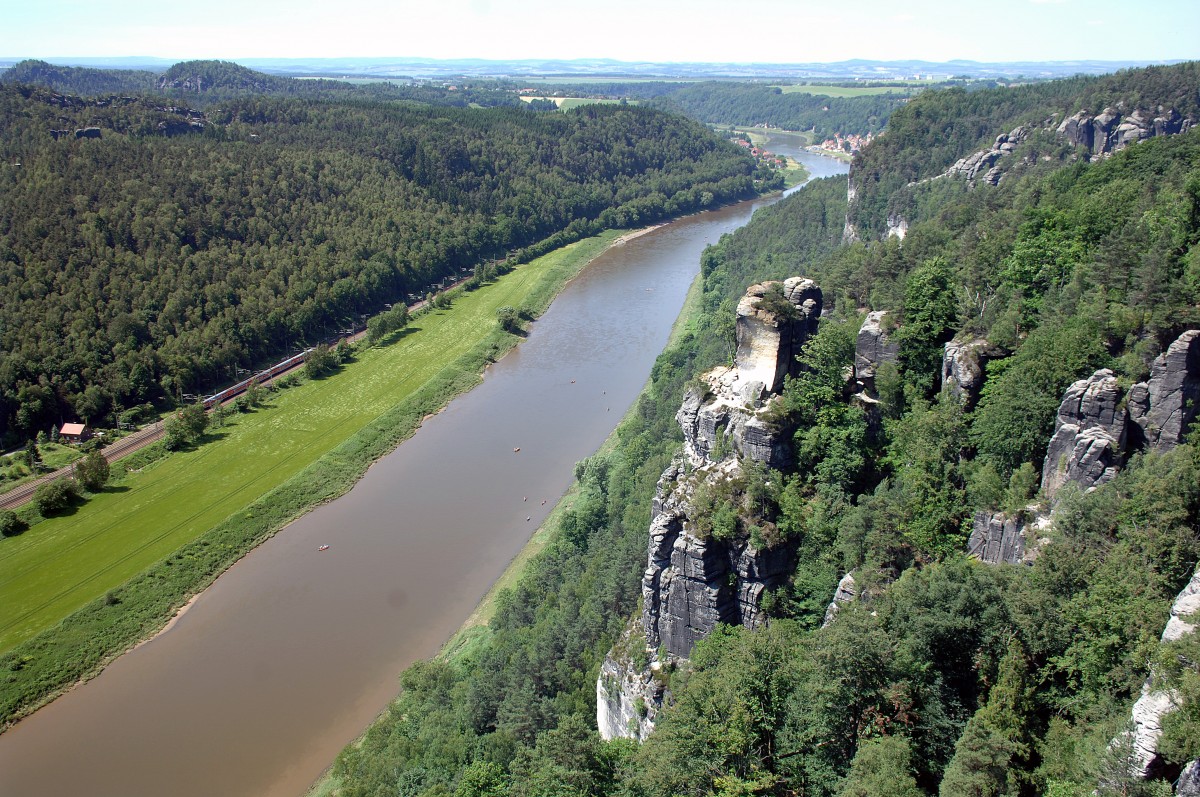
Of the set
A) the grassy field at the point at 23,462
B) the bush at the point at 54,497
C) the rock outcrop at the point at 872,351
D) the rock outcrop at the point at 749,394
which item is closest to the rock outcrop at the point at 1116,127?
the rock outcrop at the point at 872,351

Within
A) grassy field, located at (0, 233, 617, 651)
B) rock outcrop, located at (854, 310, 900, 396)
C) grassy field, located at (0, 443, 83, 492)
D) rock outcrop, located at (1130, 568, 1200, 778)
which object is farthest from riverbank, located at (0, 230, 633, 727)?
rock outcrop, located at (1130, 568, 1200, 778)

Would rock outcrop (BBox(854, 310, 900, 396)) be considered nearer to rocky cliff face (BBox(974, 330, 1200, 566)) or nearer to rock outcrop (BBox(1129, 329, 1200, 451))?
rocky cliff face (BBox(974, 330, 1200, 566))

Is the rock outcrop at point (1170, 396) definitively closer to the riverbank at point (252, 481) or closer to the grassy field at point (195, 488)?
the riverbank at point (252, 481)

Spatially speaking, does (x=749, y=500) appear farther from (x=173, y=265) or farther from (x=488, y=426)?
(x=173, y=265)

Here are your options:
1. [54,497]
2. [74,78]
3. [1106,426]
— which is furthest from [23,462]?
[74,78]

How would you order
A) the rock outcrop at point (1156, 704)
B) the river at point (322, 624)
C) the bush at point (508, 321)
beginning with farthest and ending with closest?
the bush at point (508, 321)
the river at point (322, 624)
the rock outcrop at point (1156, 704)

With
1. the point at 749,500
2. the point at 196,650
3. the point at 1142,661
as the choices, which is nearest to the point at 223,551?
the point at 196,650
